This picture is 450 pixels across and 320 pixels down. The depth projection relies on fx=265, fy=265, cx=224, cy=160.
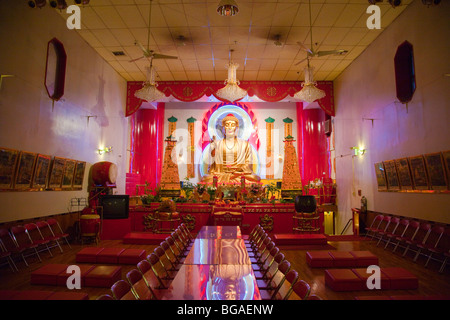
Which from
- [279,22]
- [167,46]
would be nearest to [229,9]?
[279,22]

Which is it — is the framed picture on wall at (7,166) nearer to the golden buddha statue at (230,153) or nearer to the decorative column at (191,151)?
the golden buddha statue at (230,153)

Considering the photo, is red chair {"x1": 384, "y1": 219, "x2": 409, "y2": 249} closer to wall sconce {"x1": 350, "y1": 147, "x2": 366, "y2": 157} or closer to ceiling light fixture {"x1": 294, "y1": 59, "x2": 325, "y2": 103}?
wall sconce {"x1": 350, "y1": 147, "x2": 366, "y2": 157}

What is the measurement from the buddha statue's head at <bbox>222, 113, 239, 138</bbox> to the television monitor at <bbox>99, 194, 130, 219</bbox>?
6.21m

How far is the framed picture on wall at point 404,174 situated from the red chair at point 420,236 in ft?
3.04

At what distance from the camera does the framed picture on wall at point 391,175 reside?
258 inches

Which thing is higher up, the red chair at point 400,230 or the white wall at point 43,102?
the white wall at point 43,102

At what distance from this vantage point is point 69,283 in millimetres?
4102

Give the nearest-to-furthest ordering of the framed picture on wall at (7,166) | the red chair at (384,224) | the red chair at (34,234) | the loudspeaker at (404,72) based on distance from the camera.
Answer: the framed picture on wall at (7,166), the red chair at (34,234), the loudspeaker at (404,72), the red chair at (384,224)

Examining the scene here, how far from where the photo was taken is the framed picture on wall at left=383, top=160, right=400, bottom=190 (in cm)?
655

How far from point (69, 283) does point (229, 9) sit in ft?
18.8

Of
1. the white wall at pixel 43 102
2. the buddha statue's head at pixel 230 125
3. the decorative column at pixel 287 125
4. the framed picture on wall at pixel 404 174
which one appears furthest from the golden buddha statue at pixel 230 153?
the framed picture on wall at pixel 404 174

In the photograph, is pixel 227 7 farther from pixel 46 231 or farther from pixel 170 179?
pixel 46 231

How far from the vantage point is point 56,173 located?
6562mm
